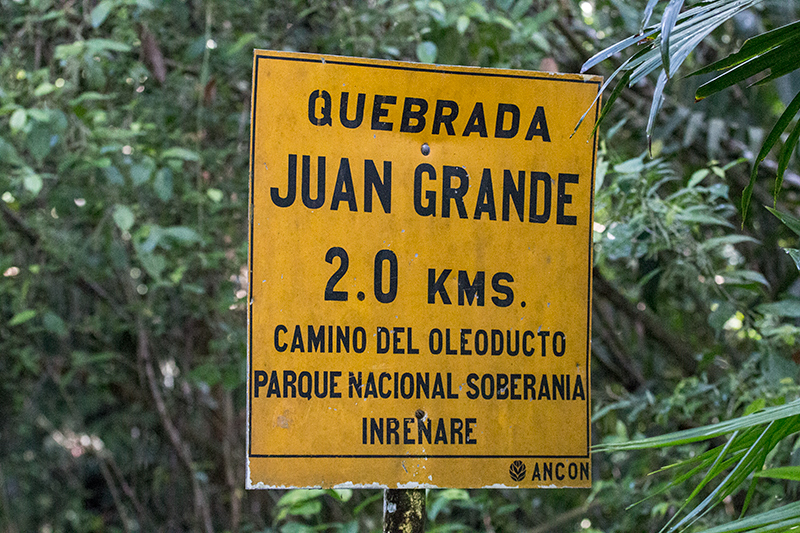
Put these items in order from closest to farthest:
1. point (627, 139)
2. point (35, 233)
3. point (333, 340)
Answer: point (333, 340) → point (35, 233) → point (627, 139)

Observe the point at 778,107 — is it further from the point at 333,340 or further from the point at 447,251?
the point at 333,340

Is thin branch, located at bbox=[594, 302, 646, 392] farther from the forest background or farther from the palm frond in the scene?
the palm frond

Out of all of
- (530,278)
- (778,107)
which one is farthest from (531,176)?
(778,107)

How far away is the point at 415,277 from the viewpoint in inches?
40.0

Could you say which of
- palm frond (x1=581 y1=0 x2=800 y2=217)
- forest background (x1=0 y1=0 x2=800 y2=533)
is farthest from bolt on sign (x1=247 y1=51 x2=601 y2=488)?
forest background (x1=0 y1=0 x2=800 y2=533)

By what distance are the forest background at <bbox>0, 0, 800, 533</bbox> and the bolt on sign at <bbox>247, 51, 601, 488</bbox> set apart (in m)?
0.48

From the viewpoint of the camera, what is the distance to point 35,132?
1.80 m

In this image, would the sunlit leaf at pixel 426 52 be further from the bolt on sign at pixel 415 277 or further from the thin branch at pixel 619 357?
the thin branch at pixel 619 357

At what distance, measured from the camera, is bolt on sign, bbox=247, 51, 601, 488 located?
97 cm

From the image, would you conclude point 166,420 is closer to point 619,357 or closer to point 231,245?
point 231,245

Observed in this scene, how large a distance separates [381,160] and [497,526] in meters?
1.76

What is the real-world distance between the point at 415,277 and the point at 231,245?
140cm

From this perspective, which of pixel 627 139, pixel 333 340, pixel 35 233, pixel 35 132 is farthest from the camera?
pixel 627 139

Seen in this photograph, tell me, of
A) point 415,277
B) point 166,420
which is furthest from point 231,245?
point 415,277
